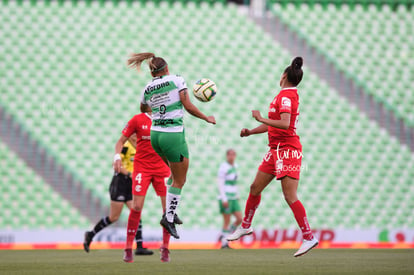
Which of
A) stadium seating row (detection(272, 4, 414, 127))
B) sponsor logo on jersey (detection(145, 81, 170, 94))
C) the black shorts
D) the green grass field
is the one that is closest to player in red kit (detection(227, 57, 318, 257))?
the green grass field

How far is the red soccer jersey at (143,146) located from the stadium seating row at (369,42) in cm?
942

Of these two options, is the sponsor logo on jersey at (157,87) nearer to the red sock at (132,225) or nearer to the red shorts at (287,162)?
the red shorts at (287,162)

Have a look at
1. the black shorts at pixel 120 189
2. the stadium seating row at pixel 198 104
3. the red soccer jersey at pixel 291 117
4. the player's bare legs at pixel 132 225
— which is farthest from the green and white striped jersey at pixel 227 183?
the red soccer jersey at pixel 291 117

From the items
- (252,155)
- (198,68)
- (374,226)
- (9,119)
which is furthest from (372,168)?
(9,119)

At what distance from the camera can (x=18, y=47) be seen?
1625cm

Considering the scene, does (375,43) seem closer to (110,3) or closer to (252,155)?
(252,155)

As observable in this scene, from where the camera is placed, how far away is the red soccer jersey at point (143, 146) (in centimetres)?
883

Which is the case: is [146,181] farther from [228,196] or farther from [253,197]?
[228,196]

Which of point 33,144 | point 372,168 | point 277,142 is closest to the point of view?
point 277,142

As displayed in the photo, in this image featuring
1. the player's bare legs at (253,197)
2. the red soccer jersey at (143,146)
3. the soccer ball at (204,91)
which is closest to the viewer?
the soccer ball at (204,91)

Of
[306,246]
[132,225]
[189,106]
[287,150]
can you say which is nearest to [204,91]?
[189,106]

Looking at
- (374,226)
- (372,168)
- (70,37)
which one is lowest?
(374,226)

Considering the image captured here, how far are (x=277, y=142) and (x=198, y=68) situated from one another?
353 inches

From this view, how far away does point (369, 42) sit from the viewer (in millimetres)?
17562
